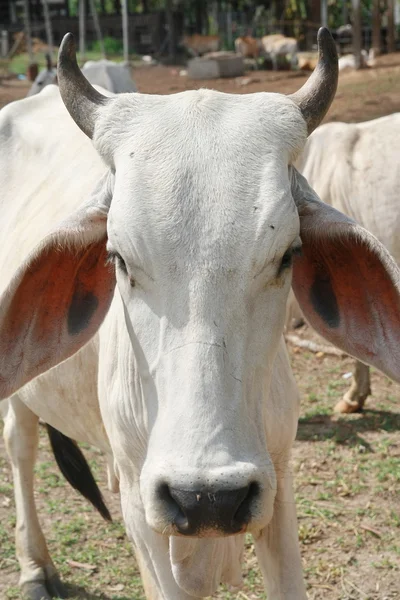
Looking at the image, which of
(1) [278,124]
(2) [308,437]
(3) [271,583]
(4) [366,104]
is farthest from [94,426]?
(4) [366,104]

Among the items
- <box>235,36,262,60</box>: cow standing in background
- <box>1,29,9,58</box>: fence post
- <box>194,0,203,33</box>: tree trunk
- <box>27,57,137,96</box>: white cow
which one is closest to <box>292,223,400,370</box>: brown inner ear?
<box>27,57,137,96</box>: white cow

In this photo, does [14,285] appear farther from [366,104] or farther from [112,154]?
[366,104]

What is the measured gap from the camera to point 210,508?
6.77 feet

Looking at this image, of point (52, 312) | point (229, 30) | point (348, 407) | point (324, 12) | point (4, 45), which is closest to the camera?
point (52, 312)

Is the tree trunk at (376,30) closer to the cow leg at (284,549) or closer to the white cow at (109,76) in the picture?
the white cow at (109,76)

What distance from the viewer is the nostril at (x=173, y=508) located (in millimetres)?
2125

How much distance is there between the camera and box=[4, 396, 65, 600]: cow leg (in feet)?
13.7

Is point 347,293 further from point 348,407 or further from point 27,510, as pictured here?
point 348,407

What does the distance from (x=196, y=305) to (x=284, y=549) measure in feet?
3.83

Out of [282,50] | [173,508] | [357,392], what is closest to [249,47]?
[282,50]

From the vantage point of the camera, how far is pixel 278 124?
2.49 metres

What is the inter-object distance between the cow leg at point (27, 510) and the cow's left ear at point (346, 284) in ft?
6.37

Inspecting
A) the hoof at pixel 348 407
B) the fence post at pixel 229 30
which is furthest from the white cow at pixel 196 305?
the fence post at pixel 229 30

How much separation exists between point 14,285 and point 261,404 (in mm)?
817
